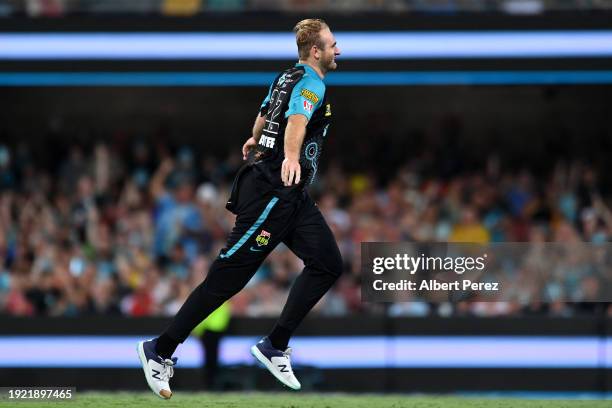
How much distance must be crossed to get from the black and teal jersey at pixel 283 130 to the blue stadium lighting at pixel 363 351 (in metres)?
5.86

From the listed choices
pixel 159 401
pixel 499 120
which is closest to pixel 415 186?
pixel 499 120

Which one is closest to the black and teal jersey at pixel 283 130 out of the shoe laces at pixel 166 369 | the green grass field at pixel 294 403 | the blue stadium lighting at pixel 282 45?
the shoe laces at pixel 166 369

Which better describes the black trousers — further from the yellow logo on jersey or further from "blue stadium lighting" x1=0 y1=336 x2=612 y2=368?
"blue stadium lighting" x1=0 y1=336 x2=612 y2=368

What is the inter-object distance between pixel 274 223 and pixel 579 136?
32.3ft

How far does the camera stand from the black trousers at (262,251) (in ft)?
22.7

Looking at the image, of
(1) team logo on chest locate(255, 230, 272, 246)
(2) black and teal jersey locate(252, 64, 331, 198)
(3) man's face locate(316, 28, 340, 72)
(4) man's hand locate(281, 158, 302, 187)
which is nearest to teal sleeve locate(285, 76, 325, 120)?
(2) black and teal jersey locate(252, 64, 331, 198)

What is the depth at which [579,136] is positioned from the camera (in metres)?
15.9

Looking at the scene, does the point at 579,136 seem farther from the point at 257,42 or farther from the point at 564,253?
the point at 564,253

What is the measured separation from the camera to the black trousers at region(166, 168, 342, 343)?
6914mm

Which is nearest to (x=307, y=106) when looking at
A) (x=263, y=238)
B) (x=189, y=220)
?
(x=263, y=238)

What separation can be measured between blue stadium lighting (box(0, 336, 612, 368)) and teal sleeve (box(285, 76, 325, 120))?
20.2 feet

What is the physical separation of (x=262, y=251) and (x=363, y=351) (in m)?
6.00

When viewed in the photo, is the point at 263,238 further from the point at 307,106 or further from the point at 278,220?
the point at 307,106

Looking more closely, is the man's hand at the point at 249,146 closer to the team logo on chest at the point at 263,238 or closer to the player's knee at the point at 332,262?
the team logo on chest at the point at 263,238
